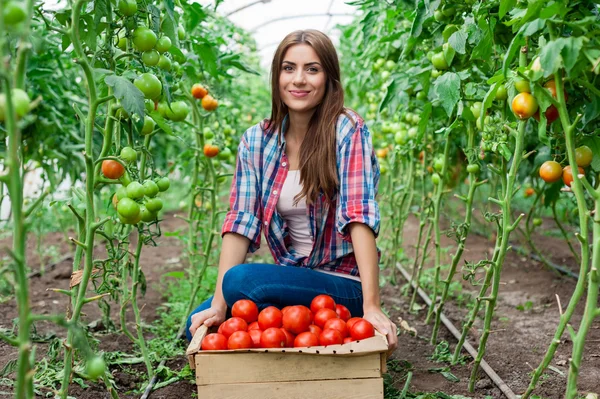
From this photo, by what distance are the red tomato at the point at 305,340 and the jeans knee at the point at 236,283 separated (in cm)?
36

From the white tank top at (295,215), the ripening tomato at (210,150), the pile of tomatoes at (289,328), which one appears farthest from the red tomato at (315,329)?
the ripening tomato at (210,150)

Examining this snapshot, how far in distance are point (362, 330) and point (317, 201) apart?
63 cm

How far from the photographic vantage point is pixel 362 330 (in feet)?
5.90

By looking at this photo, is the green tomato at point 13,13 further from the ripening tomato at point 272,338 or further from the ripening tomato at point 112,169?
the ripening tomato at point 272,338

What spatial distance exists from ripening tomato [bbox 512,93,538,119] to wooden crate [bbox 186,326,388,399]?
718 mm

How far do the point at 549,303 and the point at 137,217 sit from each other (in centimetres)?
247

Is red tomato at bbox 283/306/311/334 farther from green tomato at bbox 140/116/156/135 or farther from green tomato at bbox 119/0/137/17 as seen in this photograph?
green tomato at bbox 119/0/137/17

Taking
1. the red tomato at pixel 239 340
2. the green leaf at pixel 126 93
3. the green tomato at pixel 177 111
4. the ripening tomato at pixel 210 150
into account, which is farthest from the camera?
the ripening tomato at pixel 210 150

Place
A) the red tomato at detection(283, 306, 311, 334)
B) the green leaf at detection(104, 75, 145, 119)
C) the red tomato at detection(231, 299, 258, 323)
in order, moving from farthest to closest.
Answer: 1. the red tomato at detection(231, 299, 258, 323)
2. the red tomato at detection(283, 306, 311, 334)
3. the green leaf at detection(104, 75, 145, 119)

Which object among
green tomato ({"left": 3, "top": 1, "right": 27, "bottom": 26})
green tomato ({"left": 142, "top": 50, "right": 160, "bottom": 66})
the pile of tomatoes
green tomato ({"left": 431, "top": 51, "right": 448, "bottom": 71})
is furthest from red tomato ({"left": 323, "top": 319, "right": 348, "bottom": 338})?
green tomato ({"left": 3, "top": 1, "right": 27, "bottom": 26})

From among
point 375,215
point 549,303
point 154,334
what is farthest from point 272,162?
point 549,303

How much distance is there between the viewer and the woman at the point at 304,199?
2.12 meters

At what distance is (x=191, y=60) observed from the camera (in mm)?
2592

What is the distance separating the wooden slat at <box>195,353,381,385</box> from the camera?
5.64 feet
